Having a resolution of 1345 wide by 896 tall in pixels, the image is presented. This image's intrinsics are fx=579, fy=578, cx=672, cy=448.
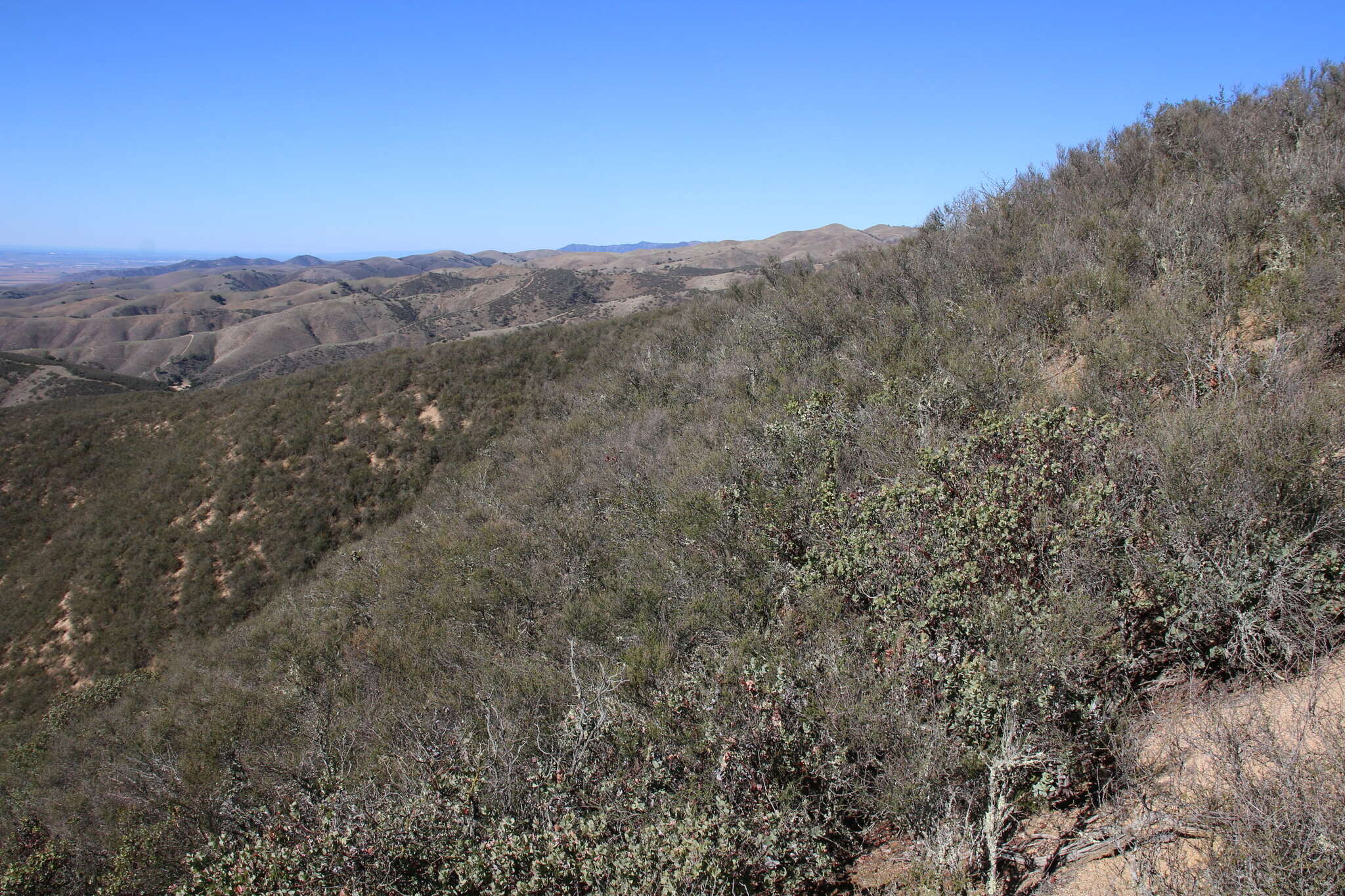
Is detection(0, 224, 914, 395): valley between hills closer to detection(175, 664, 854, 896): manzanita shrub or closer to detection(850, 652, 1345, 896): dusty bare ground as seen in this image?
detection(175, 664, 854, 896): manzanita shrub

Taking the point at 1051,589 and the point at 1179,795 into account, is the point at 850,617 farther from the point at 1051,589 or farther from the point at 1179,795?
the point at 1179,795

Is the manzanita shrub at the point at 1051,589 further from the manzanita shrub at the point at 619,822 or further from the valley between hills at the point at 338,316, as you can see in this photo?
the valley between hills at the point at 338,316

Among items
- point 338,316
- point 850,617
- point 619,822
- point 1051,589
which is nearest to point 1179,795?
point 1051,589

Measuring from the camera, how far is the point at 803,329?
12.6 m

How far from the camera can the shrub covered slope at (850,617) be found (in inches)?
137

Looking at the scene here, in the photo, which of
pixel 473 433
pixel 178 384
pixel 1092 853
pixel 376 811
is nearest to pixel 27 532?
pixel 473 433

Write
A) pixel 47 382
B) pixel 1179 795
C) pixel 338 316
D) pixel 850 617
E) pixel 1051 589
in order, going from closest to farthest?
pixel 1179 795 → pixel 1051 589 → pixel 850 617 → pixel 47 382 → pixel 338 316

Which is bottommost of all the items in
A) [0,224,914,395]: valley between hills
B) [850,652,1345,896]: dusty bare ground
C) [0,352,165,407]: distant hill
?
[0,352,165,407]: distant hill

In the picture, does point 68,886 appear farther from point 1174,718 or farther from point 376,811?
point 1174,718

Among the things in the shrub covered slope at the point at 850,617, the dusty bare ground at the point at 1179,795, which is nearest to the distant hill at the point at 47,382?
the shrub covered slope at the point at 850,617

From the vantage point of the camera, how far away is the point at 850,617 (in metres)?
4.93

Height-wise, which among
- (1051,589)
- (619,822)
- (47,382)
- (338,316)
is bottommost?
(47,382)

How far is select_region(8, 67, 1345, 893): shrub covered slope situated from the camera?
3490mm

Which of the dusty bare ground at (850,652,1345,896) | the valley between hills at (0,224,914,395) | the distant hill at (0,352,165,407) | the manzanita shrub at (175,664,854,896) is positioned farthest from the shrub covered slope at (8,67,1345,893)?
the valley between hills at (0,224,914,395)
